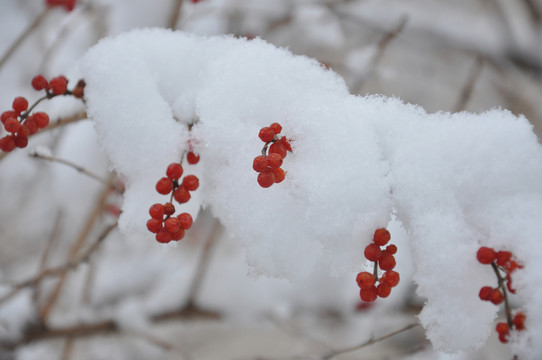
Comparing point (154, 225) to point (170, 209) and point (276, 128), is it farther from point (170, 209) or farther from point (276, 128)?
point (276, 128)

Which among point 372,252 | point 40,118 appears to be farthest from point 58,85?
point 372,252

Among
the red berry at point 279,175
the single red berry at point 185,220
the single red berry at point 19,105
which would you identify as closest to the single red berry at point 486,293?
the red berry at point 279,175

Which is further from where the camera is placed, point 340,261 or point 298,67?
point 298,67

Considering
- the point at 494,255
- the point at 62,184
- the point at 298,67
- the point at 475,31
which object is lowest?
the point at 494,255

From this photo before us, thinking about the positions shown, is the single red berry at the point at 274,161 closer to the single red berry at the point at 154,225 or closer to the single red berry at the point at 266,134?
the single red berry at the point at 266,134

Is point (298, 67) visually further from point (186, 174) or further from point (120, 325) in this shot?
point (120, 325)

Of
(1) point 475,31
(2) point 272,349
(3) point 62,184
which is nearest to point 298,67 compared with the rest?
(3) point 62,184
